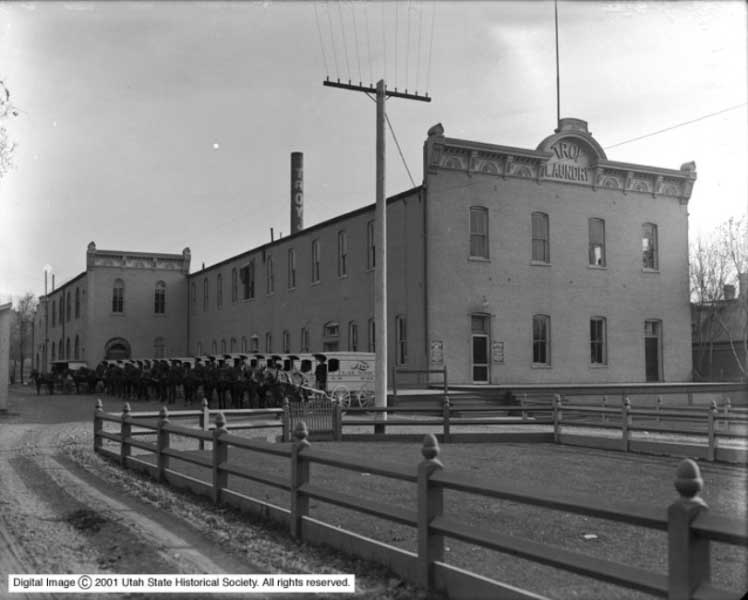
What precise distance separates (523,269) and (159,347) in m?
27.7

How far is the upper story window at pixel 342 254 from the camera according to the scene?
3366 centimetres

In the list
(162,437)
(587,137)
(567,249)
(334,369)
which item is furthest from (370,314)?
(162,437)

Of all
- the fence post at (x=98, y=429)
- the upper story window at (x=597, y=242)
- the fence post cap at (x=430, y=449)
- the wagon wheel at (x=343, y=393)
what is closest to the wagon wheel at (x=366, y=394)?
the wagon wheel at (x=343, y=393)

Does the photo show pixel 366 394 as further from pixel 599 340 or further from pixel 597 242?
pixel 597 242

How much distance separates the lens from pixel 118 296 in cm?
3747

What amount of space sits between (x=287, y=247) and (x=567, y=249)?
1480 cm

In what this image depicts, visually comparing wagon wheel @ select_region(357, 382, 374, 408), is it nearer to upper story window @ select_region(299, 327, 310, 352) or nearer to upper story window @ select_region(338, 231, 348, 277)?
upper story window @ select_region(338, 231, 348, 277)

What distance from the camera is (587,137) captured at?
93.1 ft

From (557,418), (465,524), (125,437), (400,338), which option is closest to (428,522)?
(465,524)

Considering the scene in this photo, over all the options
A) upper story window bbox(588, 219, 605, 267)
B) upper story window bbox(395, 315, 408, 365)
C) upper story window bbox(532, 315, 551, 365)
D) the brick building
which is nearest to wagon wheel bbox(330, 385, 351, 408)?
the brick building

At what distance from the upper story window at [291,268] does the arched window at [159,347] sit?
1382 centimetres

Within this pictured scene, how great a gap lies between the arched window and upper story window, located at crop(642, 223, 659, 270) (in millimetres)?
29741

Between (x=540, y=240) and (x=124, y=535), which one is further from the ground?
(x=540, y=240)

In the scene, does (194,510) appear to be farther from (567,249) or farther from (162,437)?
(567,249)
